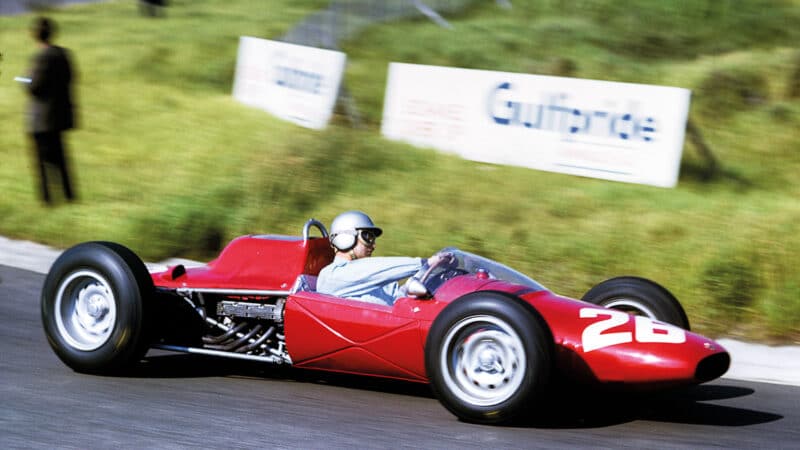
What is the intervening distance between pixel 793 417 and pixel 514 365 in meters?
1.81

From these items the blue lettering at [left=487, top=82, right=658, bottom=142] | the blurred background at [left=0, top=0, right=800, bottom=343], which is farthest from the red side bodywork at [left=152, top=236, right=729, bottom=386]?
the blue lettering at [left=487, top=82, right=658, bottom=142]

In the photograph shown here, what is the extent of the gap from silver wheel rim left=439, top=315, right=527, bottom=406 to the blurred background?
11.4 feet

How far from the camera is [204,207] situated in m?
11.2

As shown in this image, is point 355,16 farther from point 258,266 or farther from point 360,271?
point 360,271

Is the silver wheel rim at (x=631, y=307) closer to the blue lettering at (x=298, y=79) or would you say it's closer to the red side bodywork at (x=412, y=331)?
the red side bodywork at (x=412, y=331)

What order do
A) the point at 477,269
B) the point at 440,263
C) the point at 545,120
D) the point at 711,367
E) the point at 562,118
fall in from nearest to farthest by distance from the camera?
the point at 711,367
the point at 440,263
the point at 477,269
the point at 562,118
the point at 545,120

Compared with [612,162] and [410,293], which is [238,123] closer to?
[612,162]

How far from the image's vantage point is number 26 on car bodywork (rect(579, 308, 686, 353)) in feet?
17.9

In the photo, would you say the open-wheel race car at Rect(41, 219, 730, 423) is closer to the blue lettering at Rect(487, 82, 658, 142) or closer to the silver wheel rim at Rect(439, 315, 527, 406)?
the silver wheel rim at Rect(439, 315, 527, 406)

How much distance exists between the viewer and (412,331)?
571cm

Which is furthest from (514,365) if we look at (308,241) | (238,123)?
(238,123)

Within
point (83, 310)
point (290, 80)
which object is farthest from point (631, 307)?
point (290, 80)

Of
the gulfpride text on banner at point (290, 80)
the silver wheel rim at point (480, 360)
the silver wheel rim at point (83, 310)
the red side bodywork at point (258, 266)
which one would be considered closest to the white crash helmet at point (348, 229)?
the red side bodywork at point (258, 266)

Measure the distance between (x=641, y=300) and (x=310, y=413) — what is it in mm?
2098
